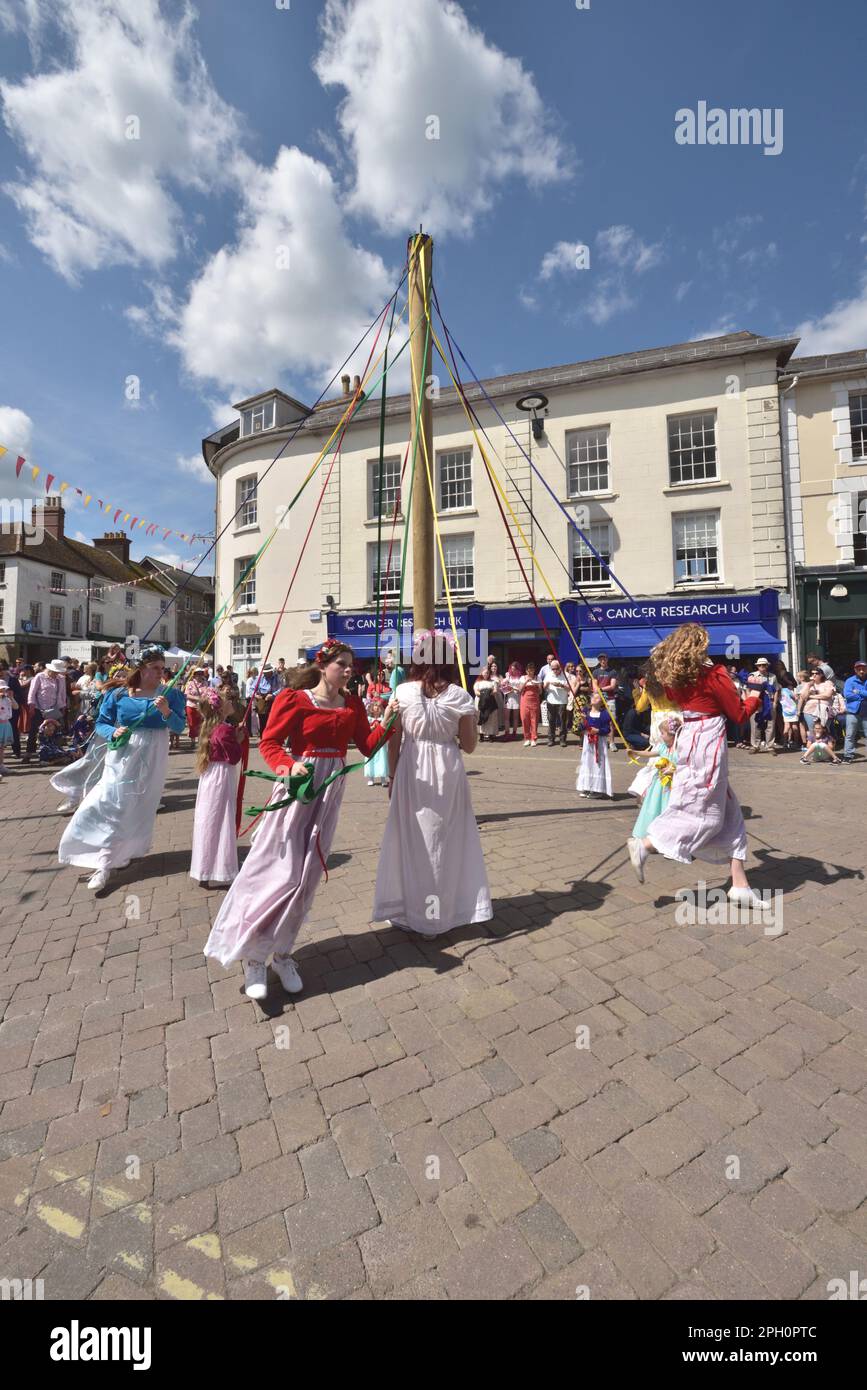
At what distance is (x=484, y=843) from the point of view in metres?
6.00

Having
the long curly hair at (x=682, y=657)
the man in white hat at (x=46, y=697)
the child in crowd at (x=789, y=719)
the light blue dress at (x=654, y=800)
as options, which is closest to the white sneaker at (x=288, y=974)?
the light blue dress at (x=654, y=800)

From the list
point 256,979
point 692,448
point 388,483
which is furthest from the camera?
point 388,483

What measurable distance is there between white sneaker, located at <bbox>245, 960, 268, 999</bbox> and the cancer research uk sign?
14.7 meters

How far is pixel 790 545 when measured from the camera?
55.3 feet

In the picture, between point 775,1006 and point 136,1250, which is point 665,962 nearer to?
point 775,1006

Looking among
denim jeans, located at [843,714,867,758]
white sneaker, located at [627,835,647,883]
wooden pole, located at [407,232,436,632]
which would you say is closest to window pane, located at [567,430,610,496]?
denim jeans, located at [843,714,867,758]

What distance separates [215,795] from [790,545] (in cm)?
1754

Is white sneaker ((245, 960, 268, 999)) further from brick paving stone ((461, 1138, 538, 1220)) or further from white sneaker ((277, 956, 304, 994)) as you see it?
brick paving stone ((461, 1138, 538, 1220))

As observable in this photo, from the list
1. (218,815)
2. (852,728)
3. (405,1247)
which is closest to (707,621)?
(852,728)

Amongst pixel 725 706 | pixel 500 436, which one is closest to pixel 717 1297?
pixel 725 706

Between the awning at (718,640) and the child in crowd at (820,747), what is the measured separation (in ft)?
16.6

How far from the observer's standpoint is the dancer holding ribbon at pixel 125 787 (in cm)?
507

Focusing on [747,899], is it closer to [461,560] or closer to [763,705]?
[763,705]

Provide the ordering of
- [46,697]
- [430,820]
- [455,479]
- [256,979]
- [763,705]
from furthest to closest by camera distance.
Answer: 1. [455,479]
2. [763,705]
3. [46,697]
4. [430,820]
5. [256,979]
